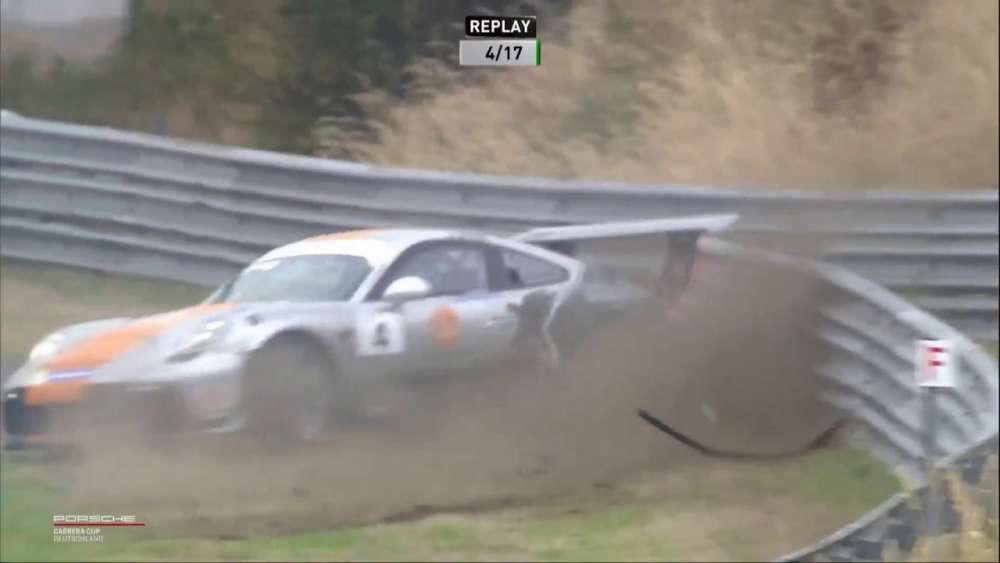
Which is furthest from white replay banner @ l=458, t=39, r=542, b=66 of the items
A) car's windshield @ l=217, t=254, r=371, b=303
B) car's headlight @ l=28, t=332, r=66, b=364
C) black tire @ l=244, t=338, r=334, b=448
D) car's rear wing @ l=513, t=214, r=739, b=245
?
car's headlight @ l=28, t=332, r=66, b=364

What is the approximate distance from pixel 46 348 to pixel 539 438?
6.92 ft

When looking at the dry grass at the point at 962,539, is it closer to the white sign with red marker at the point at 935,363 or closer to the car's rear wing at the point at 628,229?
the white sign with red marker at the point at 935,363

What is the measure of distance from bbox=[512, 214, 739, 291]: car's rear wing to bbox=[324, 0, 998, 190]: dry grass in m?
0.23

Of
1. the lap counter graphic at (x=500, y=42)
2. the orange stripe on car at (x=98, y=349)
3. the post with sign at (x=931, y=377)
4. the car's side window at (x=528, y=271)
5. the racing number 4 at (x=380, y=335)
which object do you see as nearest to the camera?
the lap counter graphic at (x=500, y=42)

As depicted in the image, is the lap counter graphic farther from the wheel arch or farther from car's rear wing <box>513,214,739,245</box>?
the wheel arch

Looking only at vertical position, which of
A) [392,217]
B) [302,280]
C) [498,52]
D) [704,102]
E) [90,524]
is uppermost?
[498,52]

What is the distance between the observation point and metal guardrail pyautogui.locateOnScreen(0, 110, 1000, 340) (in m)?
5.97

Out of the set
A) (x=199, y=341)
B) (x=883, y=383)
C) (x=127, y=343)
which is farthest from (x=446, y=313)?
(x=883, y=383)

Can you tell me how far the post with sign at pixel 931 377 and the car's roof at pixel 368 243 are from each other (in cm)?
213

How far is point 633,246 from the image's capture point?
595cm

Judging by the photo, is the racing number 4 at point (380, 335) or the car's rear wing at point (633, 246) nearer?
the racing number 4 at point (380, 335)

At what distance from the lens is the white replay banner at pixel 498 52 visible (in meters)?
5.39

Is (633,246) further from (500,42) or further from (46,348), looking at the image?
(46,348)

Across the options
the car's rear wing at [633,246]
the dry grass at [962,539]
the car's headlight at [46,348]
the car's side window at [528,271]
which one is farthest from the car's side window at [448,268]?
the dry grass at [962,539]
